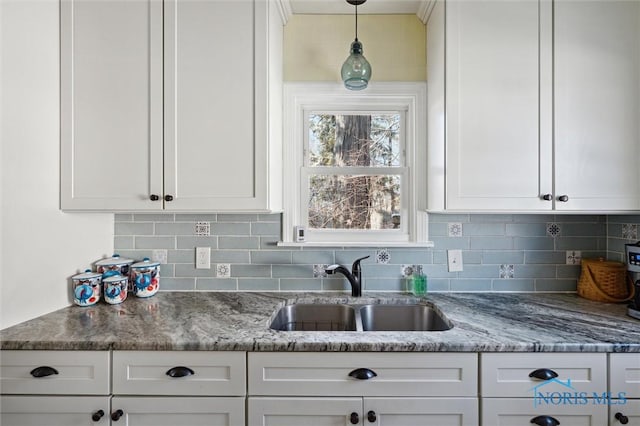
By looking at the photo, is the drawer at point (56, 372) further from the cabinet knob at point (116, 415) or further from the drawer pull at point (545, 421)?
the drawer pull at point (545, 421)

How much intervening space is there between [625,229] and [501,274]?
0.66 m

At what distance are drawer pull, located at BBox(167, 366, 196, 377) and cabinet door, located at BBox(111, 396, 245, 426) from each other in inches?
3.7

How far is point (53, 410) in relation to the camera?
125cm

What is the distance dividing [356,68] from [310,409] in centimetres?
158

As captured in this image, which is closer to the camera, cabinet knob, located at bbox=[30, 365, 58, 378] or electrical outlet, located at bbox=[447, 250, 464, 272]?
cabinet knob, located at bbox=[30, 365, 58, 378]

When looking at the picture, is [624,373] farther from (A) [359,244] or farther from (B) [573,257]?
(A) [359,244]

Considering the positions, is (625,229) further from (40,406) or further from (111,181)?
(40,406)

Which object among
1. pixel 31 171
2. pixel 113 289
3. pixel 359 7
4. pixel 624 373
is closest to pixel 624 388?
pixel 624 373

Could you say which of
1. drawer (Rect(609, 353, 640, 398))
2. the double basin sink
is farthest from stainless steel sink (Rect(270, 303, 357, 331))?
drawer (Rect(609, 353, 640, 398))

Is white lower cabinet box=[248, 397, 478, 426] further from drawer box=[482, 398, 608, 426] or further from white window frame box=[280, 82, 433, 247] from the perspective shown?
white window frame box=[280, 82, 433, 247]

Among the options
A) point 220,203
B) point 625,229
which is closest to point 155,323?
point 220,203

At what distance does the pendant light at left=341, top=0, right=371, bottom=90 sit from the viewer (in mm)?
1721

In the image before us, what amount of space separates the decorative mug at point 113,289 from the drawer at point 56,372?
0.43m

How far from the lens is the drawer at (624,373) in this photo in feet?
4.03
